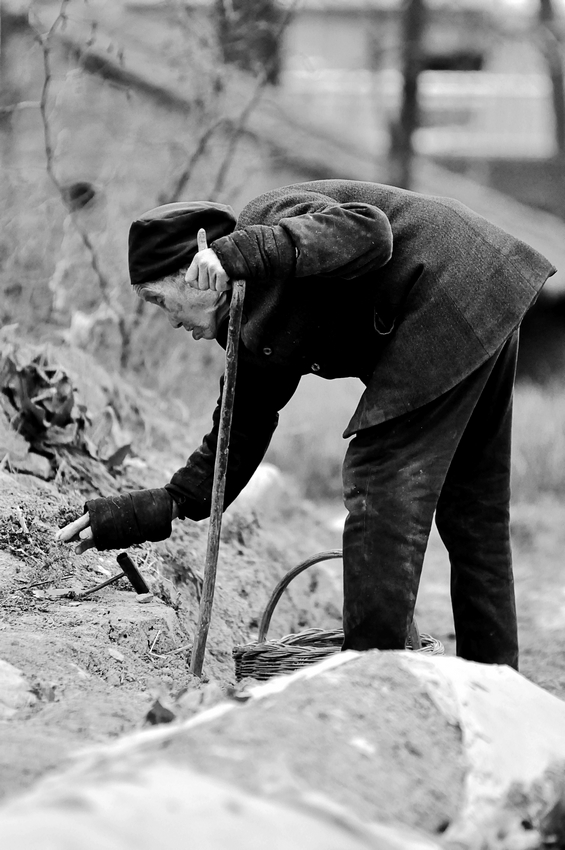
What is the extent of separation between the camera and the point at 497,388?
301cm

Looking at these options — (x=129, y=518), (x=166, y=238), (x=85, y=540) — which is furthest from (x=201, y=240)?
(x=85, y=540)

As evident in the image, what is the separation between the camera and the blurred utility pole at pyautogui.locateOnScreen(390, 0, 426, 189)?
13.4 meters

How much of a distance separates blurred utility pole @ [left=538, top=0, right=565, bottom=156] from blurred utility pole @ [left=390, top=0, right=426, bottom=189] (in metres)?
2.68

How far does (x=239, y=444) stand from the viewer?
10.2 ft

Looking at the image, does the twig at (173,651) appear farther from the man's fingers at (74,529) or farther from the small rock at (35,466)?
the small rock at (35,466)

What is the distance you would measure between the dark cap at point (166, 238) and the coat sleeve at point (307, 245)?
18cm

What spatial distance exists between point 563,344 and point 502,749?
10.2 m

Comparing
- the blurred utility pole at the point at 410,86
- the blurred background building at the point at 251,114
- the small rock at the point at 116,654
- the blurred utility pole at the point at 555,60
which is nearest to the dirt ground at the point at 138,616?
the small rock at the point at 116,654

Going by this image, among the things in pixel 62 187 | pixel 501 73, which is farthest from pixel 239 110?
pixel 501 73

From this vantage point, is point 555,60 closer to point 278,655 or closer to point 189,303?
point 189,303

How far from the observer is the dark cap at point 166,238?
2.67m

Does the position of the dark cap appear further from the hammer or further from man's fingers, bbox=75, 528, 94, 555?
the hammer

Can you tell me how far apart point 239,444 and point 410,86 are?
11.9 m

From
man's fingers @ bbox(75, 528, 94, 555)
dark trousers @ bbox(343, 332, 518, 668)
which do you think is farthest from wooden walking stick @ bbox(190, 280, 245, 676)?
man's fingers @ bbox(75, 528, 94, 555)
